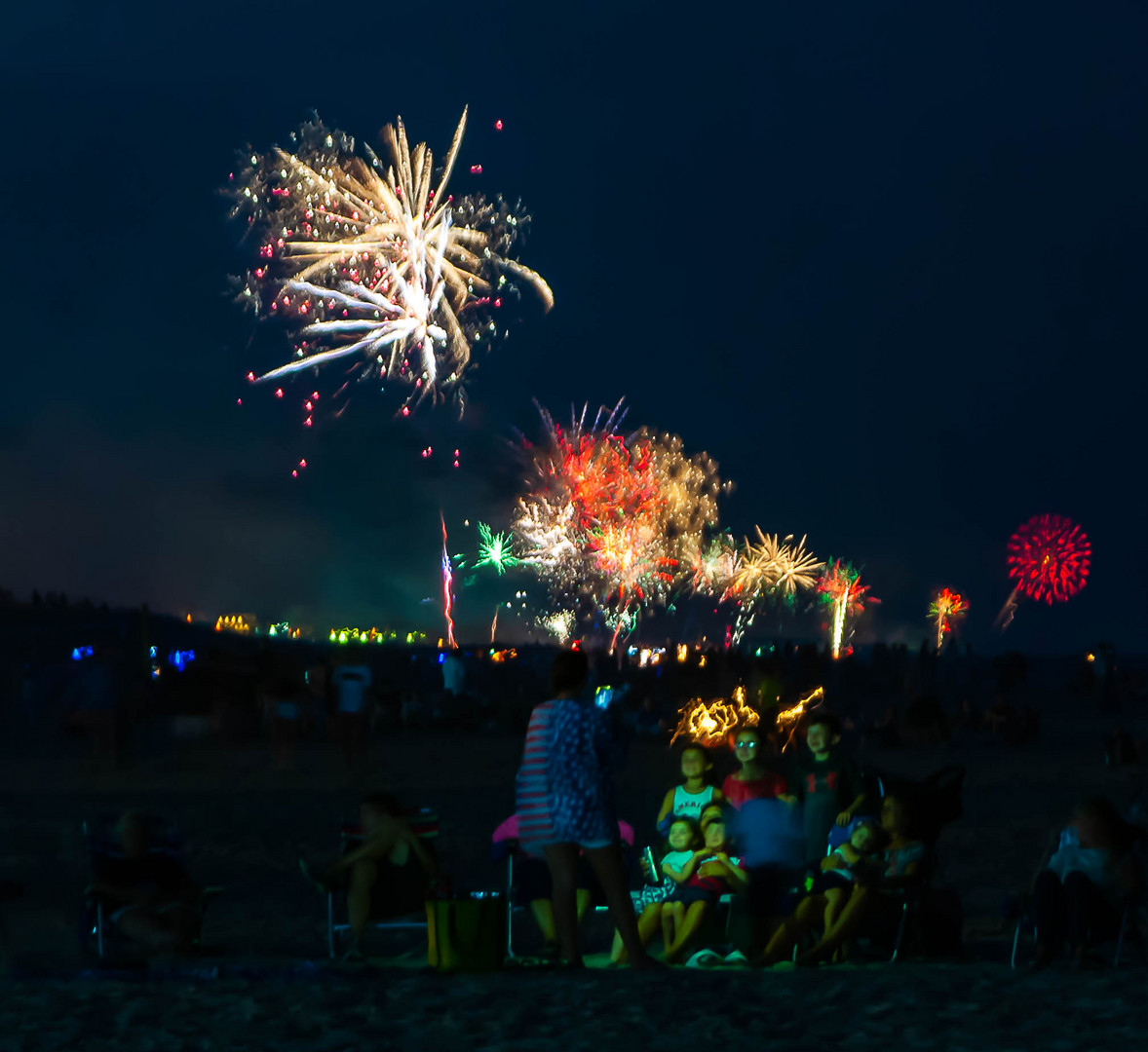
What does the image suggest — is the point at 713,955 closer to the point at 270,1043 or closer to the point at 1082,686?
the point at 270,1043

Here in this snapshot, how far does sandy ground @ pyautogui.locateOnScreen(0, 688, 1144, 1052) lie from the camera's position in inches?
220

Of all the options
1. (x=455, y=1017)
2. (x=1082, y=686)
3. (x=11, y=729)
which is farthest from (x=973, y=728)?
(x=455, y=1017)

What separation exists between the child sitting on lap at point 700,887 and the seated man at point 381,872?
1256 millimetres

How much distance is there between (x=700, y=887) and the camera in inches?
314

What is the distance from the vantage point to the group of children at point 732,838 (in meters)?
7.81

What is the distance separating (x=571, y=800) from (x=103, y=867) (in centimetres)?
268

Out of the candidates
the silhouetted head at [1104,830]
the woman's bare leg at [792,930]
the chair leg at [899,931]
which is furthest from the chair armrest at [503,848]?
the silhouetted head at [1104,830]

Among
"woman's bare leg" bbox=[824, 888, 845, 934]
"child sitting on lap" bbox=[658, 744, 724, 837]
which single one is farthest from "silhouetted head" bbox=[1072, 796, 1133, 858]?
"child sitting on lap" bbox=[658, 744, 724, 837]

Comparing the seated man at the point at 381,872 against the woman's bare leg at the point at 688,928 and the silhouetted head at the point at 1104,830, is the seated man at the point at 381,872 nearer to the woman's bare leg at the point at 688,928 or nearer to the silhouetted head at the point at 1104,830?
the woman's bare leg at the point at 688,928

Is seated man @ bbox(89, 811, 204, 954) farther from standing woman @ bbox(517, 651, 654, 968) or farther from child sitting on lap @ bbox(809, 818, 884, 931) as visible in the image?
child sitting on lap @ bbox(809, 818, 884, 931)

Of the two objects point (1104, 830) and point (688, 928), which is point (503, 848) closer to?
point (688, 928)

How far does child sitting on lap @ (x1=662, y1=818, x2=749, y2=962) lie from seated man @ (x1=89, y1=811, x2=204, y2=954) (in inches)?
93.7

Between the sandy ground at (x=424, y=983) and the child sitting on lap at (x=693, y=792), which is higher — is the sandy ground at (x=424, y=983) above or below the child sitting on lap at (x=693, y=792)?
below

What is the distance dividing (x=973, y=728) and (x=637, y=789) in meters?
10.6
